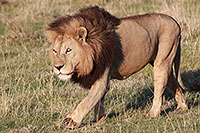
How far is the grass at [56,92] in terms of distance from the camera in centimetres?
480

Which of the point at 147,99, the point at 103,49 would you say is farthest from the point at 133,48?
the point at 147,99

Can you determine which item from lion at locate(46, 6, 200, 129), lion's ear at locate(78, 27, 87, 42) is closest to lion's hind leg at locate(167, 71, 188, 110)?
lion at locate(46, 6, 200, 129)

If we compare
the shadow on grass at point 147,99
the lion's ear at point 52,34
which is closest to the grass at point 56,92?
the shadow on grass at point 147,99

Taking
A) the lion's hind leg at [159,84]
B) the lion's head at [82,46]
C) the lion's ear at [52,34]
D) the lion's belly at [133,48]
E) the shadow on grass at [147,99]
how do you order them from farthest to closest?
the shadow on grass at [147,99] < the lion's hind leg at [159,84] < the lion's belly at [133,48] < the lion's ear at [52,34] < the lion's head at [82,46]

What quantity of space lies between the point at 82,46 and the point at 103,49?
0.27 meters

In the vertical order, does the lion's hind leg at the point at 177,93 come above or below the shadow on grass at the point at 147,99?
above

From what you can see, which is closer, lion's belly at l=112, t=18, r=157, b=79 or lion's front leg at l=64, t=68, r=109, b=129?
lion's front leg at l=64, t=68, r=109, b=129

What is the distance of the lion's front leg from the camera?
4.36 m

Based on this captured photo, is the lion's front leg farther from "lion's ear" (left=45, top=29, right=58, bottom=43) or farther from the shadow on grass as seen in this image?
the shadow on grass

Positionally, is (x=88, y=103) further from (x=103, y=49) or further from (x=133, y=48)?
(x=133, y=48)

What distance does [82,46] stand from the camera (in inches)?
171

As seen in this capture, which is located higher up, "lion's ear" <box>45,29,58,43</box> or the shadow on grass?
"lion's ear" <box>45,29,58,43</box>

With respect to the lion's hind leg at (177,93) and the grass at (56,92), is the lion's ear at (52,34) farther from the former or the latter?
the lion's hind leg at (177,93)

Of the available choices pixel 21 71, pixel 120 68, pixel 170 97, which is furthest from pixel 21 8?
pixel 120 68
